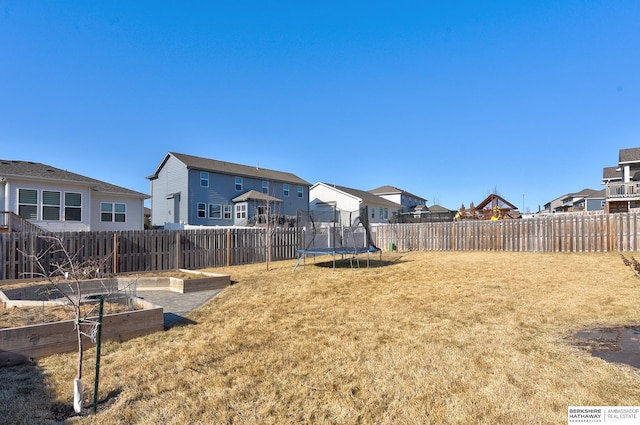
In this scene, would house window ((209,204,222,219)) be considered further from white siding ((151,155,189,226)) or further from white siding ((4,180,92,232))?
white siding ((4,180,92,232))

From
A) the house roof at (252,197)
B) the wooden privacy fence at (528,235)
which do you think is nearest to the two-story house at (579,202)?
the wooden privacy fence at (528,235)

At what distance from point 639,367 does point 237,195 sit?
30.1m

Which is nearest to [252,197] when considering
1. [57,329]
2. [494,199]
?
[494,199]

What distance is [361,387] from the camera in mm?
3758

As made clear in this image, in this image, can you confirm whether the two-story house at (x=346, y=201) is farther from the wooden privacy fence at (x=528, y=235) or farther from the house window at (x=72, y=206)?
the house window at (x=72, y=206)

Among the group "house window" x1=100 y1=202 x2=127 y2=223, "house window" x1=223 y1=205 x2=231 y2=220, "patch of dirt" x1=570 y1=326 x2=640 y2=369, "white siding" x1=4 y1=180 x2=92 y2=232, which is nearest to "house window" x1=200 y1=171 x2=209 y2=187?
"house window" x1=223 y1=205 x2=231 y2=220

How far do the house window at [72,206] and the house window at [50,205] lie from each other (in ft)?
1.21

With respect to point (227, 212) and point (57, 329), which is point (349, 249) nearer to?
point (57, 329)

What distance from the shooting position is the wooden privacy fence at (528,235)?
47.8 ft

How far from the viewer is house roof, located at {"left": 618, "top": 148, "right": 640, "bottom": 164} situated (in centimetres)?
2806

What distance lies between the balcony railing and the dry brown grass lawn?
23.6 metres

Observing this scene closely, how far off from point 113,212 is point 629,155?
39.1 meters

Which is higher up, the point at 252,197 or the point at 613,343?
the point at 252,197

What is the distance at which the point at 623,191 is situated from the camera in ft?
86.5
